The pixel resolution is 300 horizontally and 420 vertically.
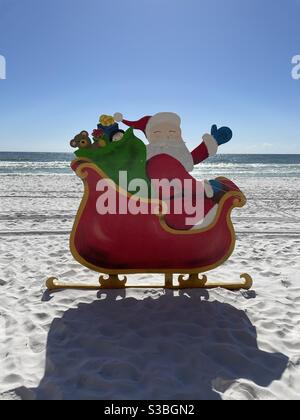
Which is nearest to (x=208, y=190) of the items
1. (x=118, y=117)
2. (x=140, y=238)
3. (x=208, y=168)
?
(x=140, y=238)

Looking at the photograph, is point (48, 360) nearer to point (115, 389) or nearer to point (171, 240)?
point (115, 389)

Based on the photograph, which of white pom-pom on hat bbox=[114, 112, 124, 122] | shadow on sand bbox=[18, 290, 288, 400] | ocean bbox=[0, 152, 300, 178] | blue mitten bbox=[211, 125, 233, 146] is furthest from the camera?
ocean bbox=[0, 152, 300, 178]

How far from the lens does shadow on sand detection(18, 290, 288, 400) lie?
219 cm

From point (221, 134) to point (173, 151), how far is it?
1.85ft

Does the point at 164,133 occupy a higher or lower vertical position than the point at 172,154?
higher

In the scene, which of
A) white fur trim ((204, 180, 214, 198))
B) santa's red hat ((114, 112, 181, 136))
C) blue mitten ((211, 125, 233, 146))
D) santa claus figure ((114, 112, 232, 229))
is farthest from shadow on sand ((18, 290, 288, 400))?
santa's red hat ((114, 112, 181, 136))

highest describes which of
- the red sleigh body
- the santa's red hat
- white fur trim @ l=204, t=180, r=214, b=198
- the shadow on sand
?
the santa's red hat

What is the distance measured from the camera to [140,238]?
11.4 feet

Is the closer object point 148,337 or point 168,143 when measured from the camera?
point 148,337

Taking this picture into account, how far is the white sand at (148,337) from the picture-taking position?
2219 millimetres

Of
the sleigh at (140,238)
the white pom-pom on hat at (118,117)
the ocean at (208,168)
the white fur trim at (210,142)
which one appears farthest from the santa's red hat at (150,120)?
the ocean at (208,168)

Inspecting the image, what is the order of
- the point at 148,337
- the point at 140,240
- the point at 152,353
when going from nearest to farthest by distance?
the point at 152,353 < the point at 148,337 < the point at 140,240

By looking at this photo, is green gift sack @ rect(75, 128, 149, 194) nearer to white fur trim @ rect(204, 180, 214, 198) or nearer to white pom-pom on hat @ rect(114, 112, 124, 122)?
white pom-pom on hat @ rect(114, 112, 124, 122)

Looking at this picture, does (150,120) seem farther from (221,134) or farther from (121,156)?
(221,134)
